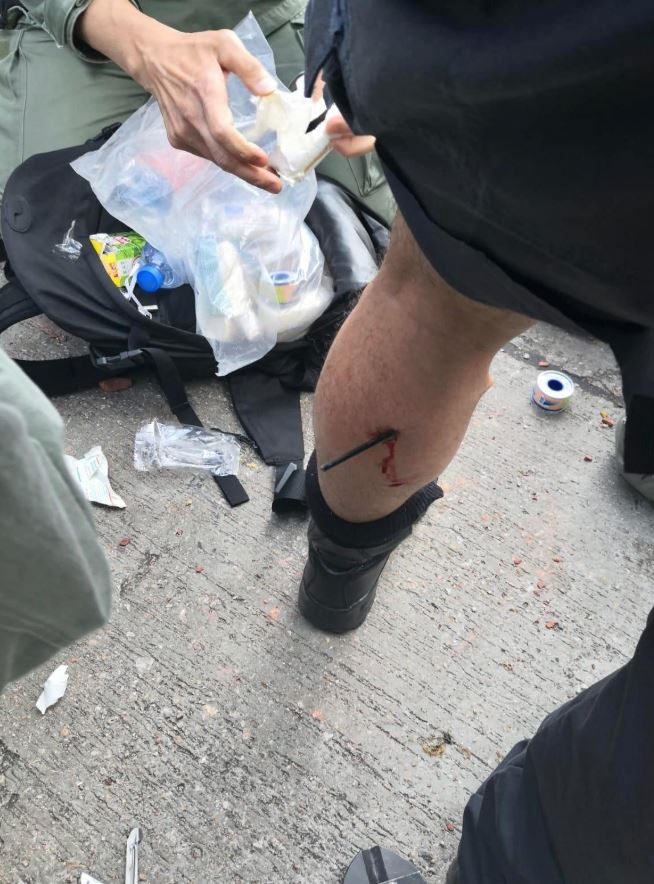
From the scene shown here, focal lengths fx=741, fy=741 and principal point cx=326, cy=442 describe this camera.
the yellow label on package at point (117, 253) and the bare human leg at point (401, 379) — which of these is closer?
the bare human leg at point (401, 379)

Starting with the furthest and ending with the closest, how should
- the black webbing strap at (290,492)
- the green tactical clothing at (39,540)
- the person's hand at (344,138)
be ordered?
the black webbing strap at (290,492), the person's hand at (344,138), the green tactical clothing at (39,540)

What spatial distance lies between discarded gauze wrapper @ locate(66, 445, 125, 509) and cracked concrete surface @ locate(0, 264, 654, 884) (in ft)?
0.08

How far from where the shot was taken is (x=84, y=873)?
0.97 m

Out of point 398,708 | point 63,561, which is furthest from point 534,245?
point 398,708

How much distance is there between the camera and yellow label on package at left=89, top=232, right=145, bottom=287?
1486mm

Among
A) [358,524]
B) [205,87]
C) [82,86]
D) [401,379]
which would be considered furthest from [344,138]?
[82,86]

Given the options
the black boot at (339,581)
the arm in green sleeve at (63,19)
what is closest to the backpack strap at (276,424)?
the black boot at (339,581)

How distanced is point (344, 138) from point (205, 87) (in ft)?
0.77

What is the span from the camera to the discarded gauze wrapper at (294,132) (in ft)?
3.46

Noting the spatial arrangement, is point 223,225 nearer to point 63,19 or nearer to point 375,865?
point 63,19

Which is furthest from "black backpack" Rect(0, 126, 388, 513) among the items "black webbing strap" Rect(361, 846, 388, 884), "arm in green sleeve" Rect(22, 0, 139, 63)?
"black webbing strap" Rect(361, 846, 388, 884)

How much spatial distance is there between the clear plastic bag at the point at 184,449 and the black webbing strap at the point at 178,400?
0.02 meters

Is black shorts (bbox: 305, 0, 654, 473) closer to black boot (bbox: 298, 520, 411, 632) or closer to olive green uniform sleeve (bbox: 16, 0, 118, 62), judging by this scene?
black boot (bbox: 298, 520, 411, 632)

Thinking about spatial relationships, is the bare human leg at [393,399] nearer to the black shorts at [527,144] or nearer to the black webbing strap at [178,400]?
the black shorts at [527,144]
